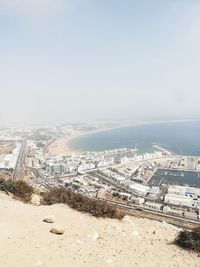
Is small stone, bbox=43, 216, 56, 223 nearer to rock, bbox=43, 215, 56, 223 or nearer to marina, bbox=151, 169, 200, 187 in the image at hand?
rock, bbox=43, 215, 56, 223

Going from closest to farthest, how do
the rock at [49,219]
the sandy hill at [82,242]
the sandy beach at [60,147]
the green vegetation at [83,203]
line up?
the sandy hill at [82,242]
the rock at [49,219]
the green vegetation at [83,203]
the sandy beach at [60,147]

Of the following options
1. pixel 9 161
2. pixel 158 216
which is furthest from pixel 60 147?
pixel 158 216

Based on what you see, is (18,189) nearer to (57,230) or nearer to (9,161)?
(57,230)

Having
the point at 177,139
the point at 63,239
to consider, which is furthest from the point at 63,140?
the point at 63,239

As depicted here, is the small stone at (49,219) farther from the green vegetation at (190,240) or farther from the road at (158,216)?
the road at (158,216)

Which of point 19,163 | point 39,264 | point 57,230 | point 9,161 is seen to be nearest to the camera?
A: point 39,264

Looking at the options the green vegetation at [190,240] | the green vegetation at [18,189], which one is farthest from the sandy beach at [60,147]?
the green vegetation at [190,240]

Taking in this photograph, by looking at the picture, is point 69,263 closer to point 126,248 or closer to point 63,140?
point 126,248
